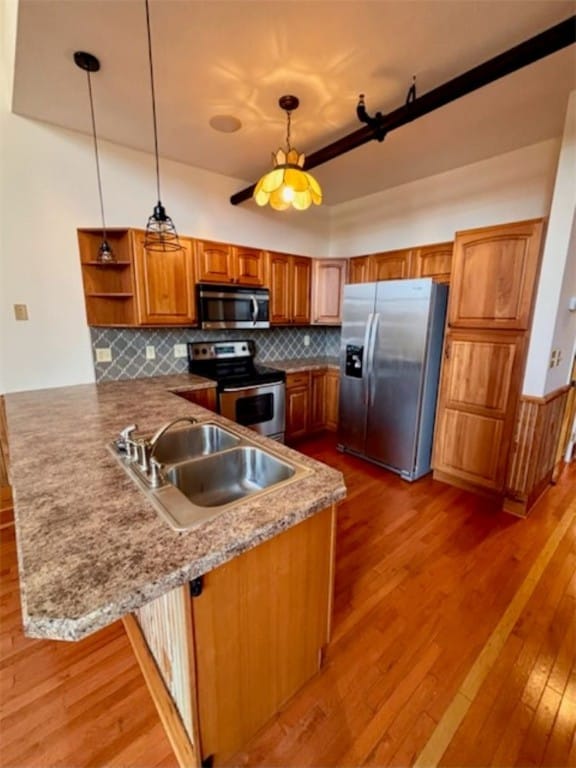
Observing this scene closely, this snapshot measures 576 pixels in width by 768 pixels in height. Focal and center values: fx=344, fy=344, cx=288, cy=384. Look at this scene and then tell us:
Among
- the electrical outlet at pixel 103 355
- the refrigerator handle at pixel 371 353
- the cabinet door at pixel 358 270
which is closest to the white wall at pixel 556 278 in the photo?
the refrigerator handle at pixel 371 353

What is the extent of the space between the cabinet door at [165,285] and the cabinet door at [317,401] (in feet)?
5.07

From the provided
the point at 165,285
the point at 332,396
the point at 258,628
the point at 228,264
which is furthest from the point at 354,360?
the point at 258,628

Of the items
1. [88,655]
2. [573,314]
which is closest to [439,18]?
[573,314]

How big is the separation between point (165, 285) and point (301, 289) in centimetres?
161

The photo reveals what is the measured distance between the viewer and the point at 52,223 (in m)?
2.54

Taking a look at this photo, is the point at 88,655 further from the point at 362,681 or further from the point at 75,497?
the point at 362,681

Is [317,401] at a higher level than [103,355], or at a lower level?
lower

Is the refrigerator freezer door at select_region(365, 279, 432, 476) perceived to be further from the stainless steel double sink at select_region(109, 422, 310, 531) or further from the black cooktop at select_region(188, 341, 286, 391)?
Result: the stainless steel double sink at select_region(109, 422, 310, 531)

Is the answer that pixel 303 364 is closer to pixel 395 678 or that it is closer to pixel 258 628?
pixel 395 678

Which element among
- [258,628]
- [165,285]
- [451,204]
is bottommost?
[258,628]

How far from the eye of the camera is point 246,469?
152cm

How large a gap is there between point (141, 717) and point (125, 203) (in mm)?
3246

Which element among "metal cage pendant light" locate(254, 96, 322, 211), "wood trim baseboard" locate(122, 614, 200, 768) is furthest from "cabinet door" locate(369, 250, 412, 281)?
"wood trim baseboard" locate(122, 614, 200, 768)

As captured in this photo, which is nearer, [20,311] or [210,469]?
[210,469]
